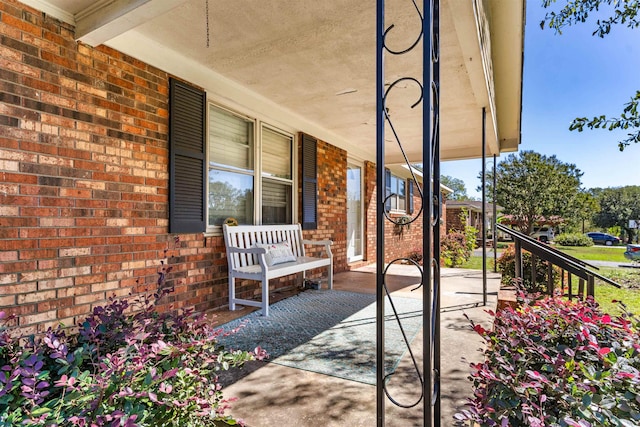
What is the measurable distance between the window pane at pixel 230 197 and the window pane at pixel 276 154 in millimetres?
425

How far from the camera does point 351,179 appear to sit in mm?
7391

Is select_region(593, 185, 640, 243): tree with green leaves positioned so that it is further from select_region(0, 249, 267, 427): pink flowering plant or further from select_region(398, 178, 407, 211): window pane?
select_region(0, 249, 267, 427): pink flowering plant

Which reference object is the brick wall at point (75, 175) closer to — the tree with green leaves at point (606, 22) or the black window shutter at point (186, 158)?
the black window shutter at point (186, 158)

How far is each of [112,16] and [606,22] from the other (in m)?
3.72

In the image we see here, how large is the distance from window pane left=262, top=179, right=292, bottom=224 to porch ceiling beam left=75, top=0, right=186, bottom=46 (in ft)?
8.13

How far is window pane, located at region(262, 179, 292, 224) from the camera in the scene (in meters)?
4.72

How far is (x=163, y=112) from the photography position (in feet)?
10.7

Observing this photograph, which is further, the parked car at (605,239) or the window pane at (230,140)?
the parked car at (605,239)

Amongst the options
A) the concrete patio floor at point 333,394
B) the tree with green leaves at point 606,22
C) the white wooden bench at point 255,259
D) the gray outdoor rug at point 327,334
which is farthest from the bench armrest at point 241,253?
the tree with green leaves at point 606,22

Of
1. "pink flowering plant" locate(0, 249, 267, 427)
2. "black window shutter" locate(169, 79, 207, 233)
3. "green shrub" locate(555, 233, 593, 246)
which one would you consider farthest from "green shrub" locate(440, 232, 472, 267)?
"green shrub" locate(555, 233, 593, 246)

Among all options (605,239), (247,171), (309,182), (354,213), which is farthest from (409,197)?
(605,239)

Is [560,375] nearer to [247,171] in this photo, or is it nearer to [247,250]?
[247,250]

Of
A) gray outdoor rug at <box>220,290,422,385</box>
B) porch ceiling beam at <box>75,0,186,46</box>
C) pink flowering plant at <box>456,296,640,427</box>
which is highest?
porch ceiling beam at <box>75,0,186,46</box>

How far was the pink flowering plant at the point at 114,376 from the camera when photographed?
95cm
